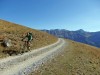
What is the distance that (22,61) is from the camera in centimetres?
2639

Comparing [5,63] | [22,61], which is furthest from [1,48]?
[5,63]

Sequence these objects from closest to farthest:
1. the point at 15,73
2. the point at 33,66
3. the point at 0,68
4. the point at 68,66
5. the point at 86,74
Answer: the point at 15,73
the point at 0,68
the point at 33,66
the point at 86,74
the point at 68,66

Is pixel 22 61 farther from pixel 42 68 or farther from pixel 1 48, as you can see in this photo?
pixel 1 48

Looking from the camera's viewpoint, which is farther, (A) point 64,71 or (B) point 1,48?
(B) point 1,48

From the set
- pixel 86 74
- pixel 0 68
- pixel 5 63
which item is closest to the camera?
pixel 0 68

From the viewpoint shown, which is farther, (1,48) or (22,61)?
(1,48)

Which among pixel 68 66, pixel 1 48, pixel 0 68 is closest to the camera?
pixel 0 68

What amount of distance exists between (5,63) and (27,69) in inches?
106

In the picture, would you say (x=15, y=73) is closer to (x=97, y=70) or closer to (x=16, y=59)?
(x=16, y=59)

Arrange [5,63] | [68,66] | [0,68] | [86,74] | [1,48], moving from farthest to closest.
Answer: [1,48]
[68,66]
[86,74]
[5,63]
[0,68]

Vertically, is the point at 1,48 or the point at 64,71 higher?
the point at 1,48

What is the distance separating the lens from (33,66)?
78.3 feet

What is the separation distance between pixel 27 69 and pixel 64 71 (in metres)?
5.46

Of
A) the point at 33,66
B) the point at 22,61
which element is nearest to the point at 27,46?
the point at 22,61
